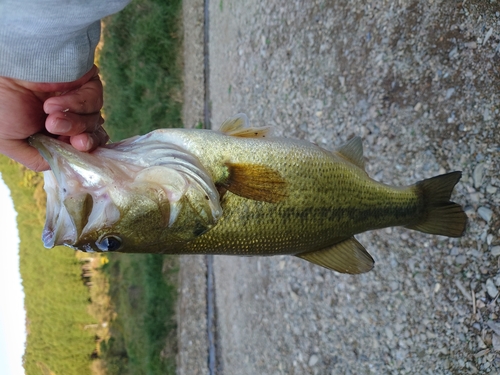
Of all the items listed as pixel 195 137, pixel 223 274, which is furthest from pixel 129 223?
pixel 223 274

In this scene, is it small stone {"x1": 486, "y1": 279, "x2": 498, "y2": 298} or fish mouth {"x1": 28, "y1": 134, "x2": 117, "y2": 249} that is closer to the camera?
fish mouth {"x1": 28, "y1": 134, "x2": 117, "y2": 249}

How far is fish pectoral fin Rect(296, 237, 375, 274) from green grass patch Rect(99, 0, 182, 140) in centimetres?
675

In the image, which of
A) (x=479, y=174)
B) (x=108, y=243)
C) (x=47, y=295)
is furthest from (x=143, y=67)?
(x=47, y=295)

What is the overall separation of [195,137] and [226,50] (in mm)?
5494

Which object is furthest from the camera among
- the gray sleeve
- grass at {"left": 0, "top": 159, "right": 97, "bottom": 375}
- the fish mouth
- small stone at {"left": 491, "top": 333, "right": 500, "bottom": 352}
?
grass at {"left": 0, "top": 159, "right": 97, "bottom": 375}

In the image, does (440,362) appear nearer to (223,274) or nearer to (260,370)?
(260,370)

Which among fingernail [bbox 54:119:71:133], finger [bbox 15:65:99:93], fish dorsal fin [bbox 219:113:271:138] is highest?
finger [bbox 15:65:99:93]

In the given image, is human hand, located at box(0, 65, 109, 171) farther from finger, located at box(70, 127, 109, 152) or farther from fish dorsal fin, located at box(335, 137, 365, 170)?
fish dorsal fin, located at box(335, 137, 365, 170)

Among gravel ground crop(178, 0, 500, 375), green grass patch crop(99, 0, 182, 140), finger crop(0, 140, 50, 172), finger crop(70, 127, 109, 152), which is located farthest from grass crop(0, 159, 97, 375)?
finger crop(70, 127, 109, 152)

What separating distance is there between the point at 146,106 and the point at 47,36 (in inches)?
304

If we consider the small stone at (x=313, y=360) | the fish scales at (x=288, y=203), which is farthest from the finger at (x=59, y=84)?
the small stone at (x=313, y=360)

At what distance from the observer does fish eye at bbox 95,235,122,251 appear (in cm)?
177

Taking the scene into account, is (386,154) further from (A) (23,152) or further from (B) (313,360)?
(A) (23,152)

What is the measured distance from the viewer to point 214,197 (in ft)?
6.37
